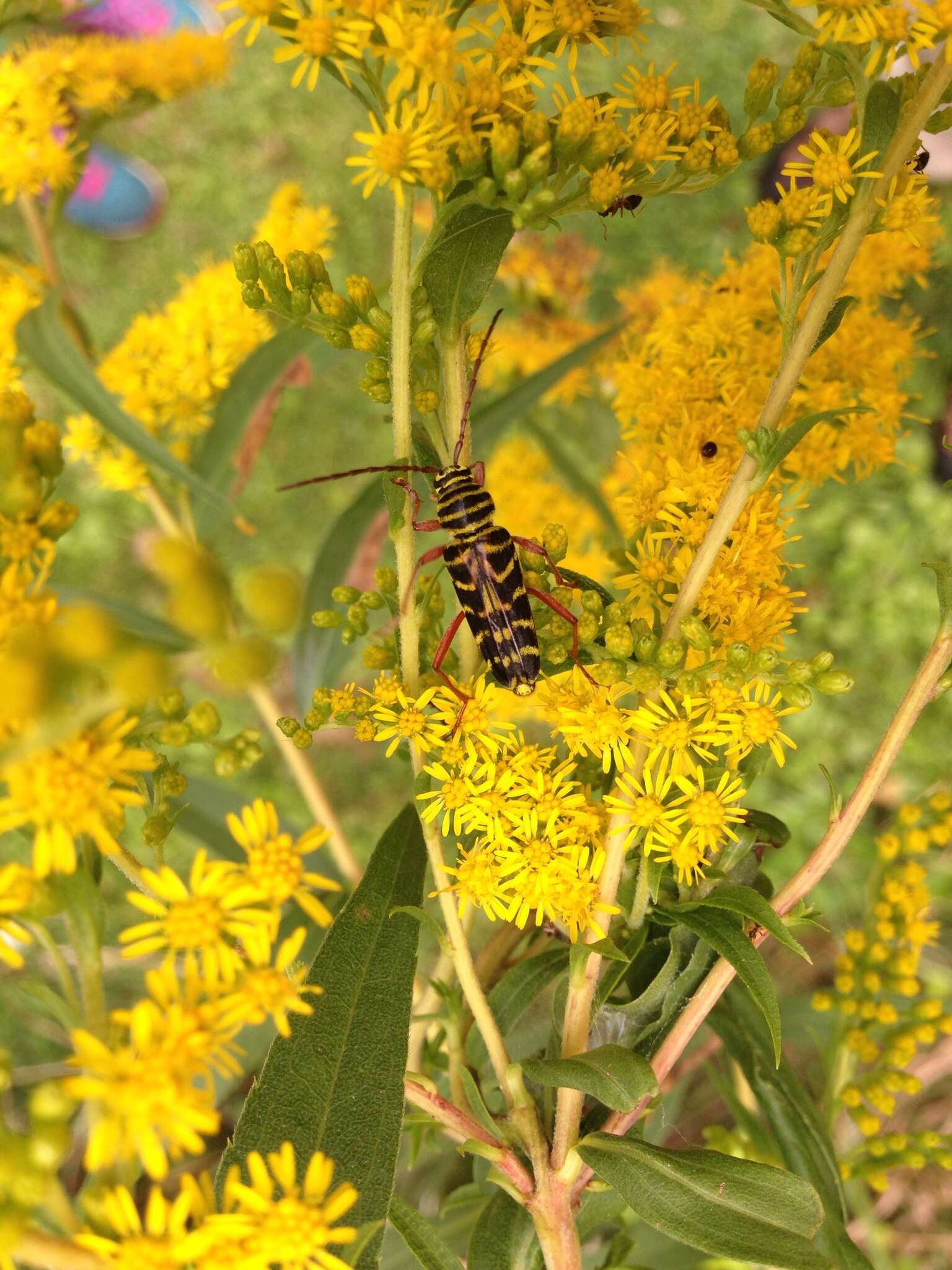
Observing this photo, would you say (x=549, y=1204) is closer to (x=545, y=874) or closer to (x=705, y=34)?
(x=545, y=874)

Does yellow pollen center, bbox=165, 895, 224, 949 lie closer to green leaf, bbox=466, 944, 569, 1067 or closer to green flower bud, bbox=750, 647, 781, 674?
green leaf, bbox=466, 944, 569, 1067

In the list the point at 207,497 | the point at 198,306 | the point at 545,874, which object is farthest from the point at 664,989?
the point at 198,306

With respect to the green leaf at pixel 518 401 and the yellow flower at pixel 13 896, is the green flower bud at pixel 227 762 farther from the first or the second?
the green leaf at pixel 518 401

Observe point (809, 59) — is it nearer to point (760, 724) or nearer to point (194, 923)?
point (760, 724)

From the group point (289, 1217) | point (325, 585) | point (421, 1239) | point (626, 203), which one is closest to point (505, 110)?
point (626, 203)

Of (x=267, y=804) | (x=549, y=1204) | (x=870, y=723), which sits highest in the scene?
(x=267, y=804)

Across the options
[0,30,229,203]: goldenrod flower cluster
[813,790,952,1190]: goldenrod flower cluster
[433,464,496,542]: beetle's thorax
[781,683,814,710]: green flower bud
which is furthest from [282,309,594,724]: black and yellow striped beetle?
[0,30,229,203]: goldenrod flower cluster
